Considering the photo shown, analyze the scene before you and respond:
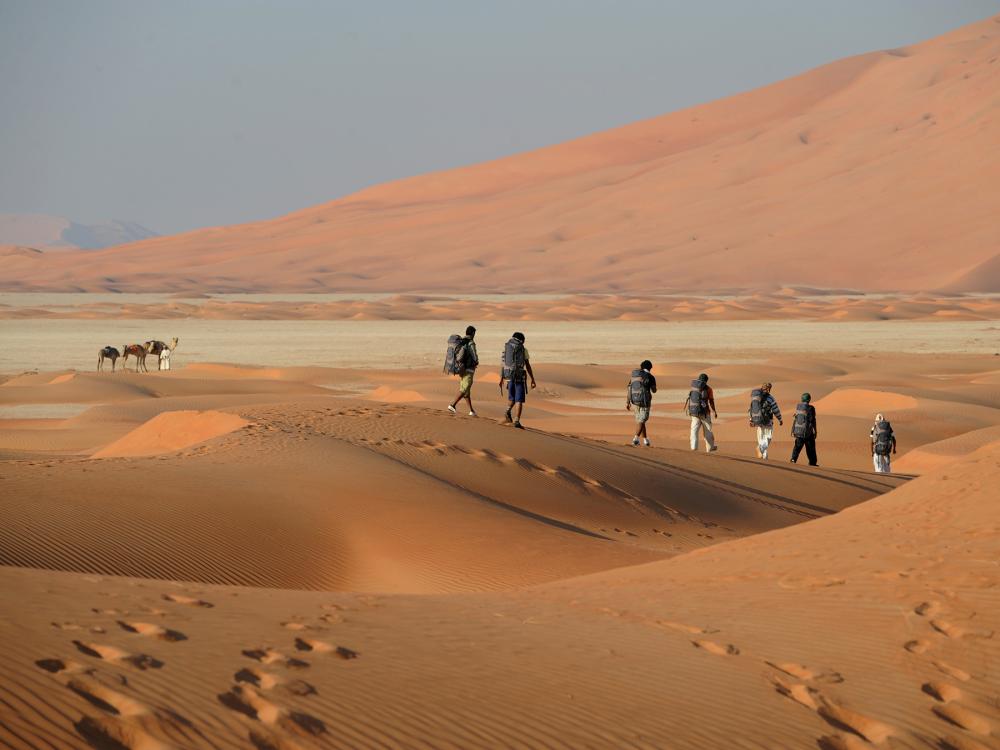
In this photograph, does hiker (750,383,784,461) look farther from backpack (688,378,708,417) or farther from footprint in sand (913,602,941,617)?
footprint in sand (913,602,941,617)

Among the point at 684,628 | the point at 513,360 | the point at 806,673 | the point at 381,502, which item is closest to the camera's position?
the point at 806,673

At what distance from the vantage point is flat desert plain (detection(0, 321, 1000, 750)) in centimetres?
596

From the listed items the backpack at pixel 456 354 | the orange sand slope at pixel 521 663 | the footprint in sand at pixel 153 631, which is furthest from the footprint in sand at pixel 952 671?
the backpack at pixel 456 354

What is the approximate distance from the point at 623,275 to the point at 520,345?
121 meters

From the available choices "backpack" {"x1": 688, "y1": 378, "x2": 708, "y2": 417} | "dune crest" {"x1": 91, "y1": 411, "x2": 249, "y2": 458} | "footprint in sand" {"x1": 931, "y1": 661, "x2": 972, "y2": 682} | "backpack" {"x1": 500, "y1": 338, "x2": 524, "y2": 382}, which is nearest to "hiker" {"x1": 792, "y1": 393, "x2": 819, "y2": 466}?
"backpack" {"x1": 688, "y1": 378, "x2": 708, "y2": 417}

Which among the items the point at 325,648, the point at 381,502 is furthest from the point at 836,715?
the point at 381,502

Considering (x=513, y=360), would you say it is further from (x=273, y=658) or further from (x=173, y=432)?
(x=273, y=658)

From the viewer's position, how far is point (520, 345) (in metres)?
18.5

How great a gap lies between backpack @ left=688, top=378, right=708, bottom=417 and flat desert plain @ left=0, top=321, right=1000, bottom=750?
658 mm

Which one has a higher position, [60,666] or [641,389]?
[641,389]

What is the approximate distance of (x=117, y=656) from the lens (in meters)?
6.14

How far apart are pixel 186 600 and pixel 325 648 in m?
1.31

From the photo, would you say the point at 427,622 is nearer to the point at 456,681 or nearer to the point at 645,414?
the point at 456,681

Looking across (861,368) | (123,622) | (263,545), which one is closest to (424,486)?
(263,545)
